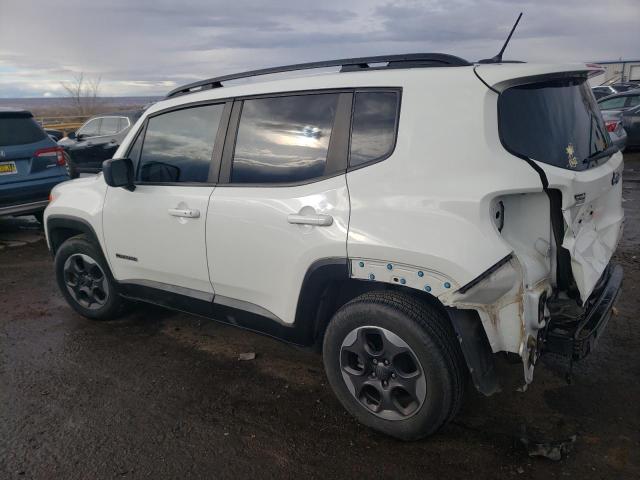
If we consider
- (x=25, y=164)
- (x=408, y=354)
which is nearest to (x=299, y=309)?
(x=408, y=354)

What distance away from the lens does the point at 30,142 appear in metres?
7.28

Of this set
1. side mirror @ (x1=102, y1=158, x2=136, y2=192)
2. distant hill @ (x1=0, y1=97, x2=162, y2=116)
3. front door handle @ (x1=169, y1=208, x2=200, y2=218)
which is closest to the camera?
front door handle @ (x1=169, y1=208, x2=200, y2=218)

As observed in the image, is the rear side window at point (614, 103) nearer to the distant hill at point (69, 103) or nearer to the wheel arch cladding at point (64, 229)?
the distant hill at point (69, 103)

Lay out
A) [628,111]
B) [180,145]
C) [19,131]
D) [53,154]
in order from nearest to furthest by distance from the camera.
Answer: [180,145] < [19,131] < [53,154] < [628,111]

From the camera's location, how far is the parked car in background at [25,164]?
6.93m

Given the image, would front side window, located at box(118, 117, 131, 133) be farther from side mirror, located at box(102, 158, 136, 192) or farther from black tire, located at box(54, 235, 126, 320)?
side mirror, located at box(102, 158, 136, 192)

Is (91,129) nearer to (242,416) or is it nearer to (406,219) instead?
(242,416)

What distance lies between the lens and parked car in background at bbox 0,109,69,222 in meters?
6.93

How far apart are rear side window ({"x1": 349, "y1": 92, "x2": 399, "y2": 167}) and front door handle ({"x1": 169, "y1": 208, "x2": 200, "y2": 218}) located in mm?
1095

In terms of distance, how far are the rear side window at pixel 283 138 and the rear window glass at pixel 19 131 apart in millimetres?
5263

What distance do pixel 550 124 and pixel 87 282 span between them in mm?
3612

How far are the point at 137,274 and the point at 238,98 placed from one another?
1515mm

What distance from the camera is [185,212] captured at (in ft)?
11.0

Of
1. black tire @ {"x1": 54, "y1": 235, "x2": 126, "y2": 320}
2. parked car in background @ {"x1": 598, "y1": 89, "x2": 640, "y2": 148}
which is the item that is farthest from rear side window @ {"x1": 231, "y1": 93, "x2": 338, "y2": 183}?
parked car in background @ {"x1": 598, "y1": 89, "x2": 640, "y2": 148}
